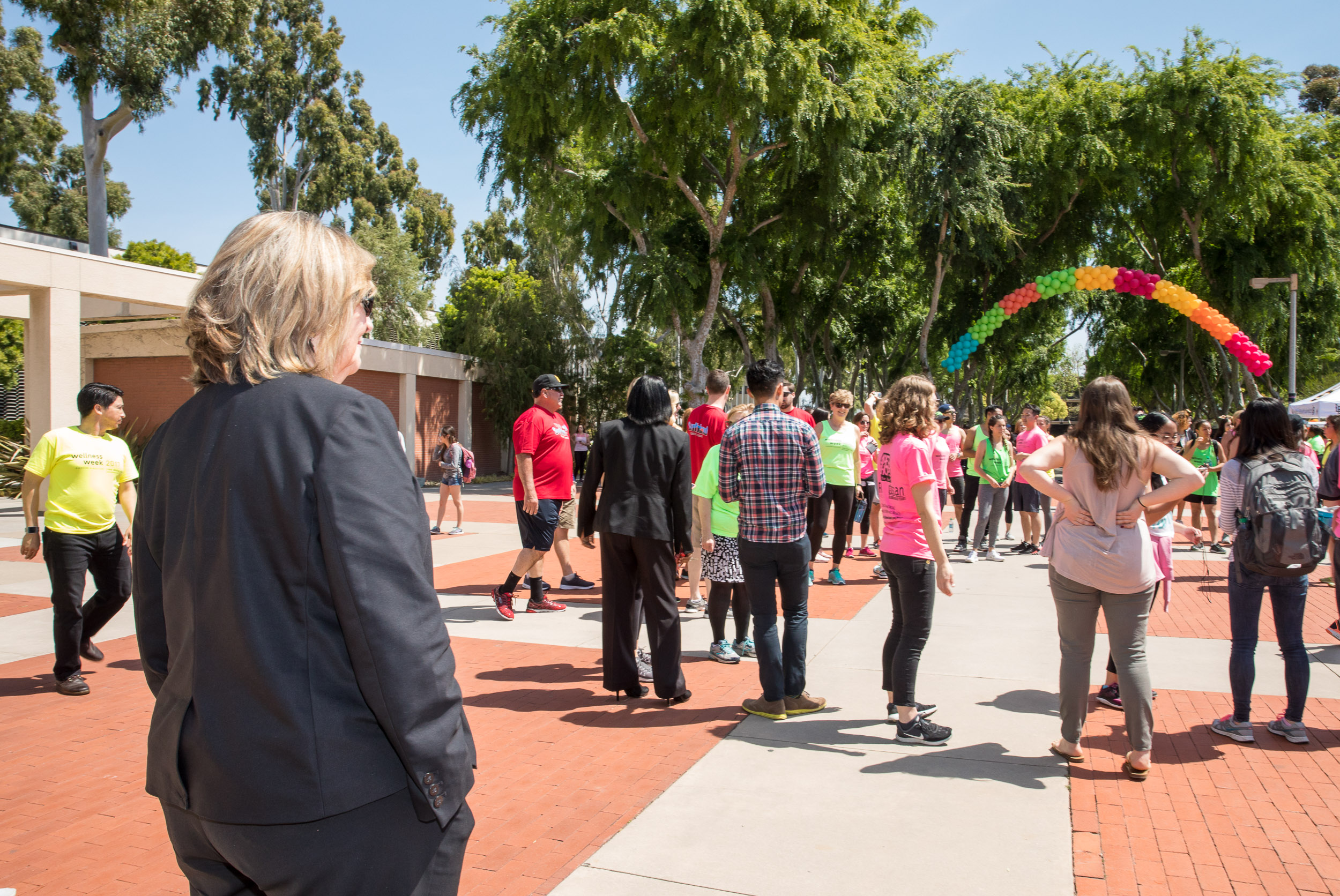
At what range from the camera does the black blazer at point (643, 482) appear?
17.5ft

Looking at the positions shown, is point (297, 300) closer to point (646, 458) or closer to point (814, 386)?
point (646, 458)

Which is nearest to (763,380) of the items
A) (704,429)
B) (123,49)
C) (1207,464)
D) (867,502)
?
(704,429)

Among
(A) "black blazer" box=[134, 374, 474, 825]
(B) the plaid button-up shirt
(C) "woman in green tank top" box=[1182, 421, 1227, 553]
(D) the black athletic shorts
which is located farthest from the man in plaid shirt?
(C) "woman in green tank top" box=[1182, 421, 1227, 553]

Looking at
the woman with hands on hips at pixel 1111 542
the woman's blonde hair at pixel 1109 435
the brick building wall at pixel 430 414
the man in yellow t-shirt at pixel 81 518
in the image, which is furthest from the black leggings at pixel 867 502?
the brick building wall at pixel 430 414

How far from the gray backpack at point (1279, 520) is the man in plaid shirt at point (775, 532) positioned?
2.22 m

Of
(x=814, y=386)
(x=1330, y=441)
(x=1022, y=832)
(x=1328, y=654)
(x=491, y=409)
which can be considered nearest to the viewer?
(x=1022, y=832)

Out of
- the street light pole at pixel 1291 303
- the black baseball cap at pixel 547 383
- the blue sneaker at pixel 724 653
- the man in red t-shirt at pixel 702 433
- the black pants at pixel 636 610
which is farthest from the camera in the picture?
the street light pole at pixel 1291 303

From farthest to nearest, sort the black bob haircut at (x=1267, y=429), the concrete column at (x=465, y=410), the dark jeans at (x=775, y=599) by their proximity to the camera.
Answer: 1. the concrete column at (x=465, y=410)
2. the dark jeans at (x=775, y=599)
3. the black bob haircut at (x=1267, y=429)

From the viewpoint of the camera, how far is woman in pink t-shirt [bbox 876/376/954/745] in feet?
15.5

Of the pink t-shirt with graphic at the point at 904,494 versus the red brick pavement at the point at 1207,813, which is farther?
the pink t-shirt with graphic at the point at 904,494

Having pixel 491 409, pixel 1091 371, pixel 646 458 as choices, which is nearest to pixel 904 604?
pixel 646 458

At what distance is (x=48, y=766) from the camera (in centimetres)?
444

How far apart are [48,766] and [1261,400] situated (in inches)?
258

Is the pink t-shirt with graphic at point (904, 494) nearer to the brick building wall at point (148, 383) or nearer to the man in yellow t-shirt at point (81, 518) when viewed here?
the man in yellow t-shirt at point (81, 518)
